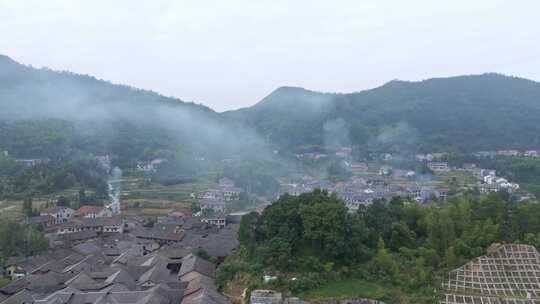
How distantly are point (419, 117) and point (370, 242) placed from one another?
183 feet

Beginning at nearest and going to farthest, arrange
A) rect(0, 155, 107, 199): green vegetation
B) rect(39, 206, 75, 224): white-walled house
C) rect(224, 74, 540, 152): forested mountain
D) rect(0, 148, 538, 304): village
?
rect(0, 148, 538, 304): village, rect(39, 206, 75, 224): white-walled house, rect(0, 155, 107, 199): green vegetation, rect(224, 74, 540, 152): forested mountain

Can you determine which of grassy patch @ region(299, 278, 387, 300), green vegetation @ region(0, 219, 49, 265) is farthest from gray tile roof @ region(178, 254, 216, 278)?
green vegetation @ region(0, 219, 49, 265)

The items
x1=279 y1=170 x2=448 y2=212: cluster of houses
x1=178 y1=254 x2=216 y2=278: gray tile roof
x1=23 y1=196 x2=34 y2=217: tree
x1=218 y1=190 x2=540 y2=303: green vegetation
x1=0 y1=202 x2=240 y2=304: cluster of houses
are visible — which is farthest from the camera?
x1=279 y1=170 x2=448 y2=212: cluster of houses

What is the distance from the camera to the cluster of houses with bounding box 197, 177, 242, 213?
35.0m

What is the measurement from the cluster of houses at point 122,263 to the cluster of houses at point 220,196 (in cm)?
408

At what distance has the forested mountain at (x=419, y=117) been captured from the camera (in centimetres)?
5809

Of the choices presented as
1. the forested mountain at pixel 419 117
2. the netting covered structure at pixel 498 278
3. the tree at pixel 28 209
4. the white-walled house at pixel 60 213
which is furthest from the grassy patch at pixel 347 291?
the forested mountain at pixel 419 117

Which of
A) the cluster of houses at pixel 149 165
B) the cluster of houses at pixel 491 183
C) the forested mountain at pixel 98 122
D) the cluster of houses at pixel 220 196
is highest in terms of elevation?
the forested mountain at pixel 98 122

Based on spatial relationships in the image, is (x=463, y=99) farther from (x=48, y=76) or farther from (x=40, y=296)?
(x=48, y=76)

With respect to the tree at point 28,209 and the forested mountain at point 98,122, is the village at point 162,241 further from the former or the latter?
the forested mountain at point 98,122

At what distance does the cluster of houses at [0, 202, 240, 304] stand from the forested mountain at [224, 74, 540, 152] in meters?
38.1

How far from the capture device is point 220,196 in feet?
127

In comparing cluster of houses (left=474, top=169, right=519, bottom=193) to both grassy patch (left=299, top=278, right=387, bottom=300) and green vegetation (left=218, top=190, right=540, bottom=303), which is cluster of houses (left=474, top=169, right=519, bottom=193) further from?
grassy patch (left=299, top=278, right=387, bottom=300)

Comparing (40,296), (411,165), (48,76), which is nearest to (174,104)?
(48,76)
